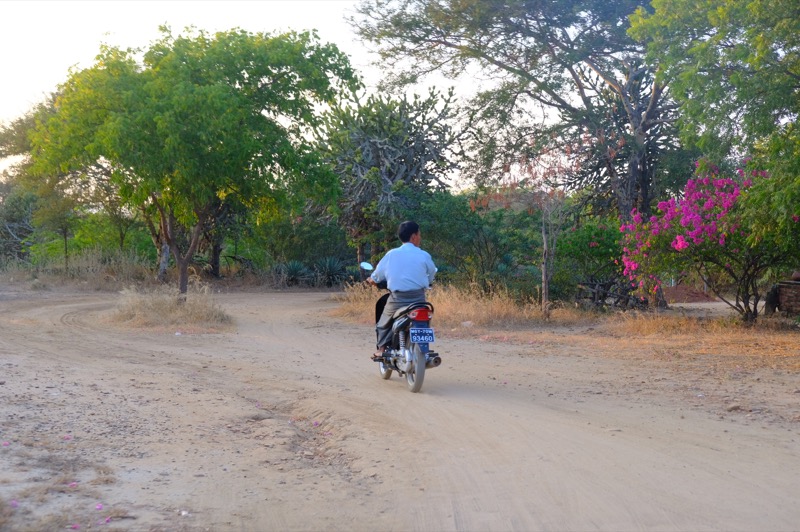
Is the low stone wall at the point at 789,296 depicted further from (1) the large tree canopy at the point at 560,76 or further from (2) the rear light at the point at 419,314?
(2) the rear light at the point at 419,314

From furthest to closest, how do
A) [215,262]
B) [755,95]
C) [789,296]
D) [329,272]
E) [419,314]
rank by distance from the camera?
[215,262] < [329,272] < [789,296] < [755,95] < [419,314]

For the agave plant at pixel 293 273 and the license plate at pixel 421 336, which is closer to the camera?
the license plate at pixel 421 336

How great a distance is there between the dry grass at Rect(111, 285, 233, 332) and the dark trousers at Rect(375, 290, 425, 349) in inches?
262

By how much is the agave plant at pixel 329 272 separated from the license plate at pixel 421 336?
2291cm

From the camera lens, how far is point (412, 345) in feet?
28.9

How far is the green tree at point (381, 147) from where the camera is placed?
84.1ft

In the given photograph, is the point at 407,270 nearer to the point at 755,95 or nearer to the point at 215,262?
the point at 755,95

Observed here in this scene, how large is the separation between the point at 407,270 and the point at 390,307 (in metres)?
0.54

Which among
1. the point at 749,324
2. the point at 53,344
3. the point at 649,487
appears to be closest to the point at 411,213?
the point at 749,324

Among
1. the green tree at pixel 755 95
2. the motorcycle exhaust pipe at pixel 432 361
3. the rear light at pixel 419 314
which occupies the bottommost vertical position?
the motorcycle exhaust pipe at pixel 432 361

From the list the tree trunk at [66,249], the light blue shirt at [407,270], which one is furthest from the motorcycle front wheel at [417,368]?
the tree trunk at [66,249]

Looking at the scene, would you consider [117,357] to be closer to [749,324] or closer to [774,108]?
[774,108]

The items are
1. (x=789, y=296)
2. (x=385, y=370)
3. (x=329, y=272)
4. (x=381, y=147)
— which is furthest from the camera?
(x=329, y=272)

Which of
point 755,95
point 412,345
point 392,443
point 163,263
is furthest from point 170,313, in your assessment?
point 163,263
